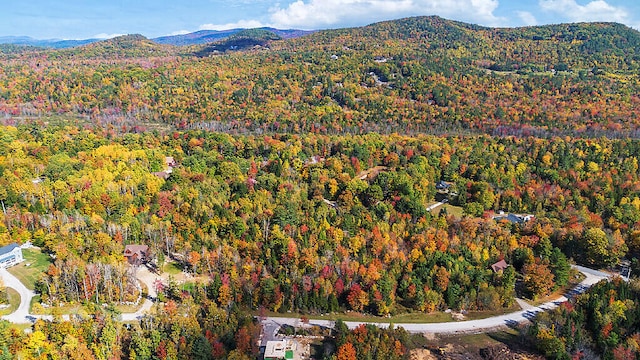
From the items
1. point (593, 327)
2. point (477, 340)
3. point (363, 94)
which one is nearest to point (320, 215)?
point (477, 340)

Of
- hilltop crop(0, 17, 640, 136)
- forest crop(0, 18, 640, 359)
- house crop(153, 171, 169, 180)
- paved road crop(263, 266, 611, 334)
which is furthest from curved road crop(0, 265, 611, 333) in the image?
hilltop crop(0, 17, 640, 136)

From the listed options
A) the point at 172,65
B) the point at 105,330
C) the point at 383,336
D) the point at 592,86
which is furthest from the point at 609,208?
the point at 172,65

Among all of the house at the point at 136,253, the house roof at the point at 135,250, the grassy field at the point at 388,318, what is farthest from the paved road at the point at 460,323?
the house roof at the point at 135,250

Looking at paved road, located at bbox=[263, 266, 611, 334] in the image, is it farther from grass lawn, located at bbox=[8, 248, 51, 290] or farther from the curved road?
grass lawn, located at bbox=[8, 248, 51, 290]

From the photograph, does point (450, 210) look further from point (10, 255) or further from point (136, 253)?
point (10, 255)

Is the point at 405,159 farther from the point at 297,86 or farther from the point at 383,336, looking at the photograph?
the point at 297,86

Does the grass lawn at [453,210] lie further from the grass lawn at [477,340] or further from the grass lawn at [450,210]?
the grass lawn at [477,340]
